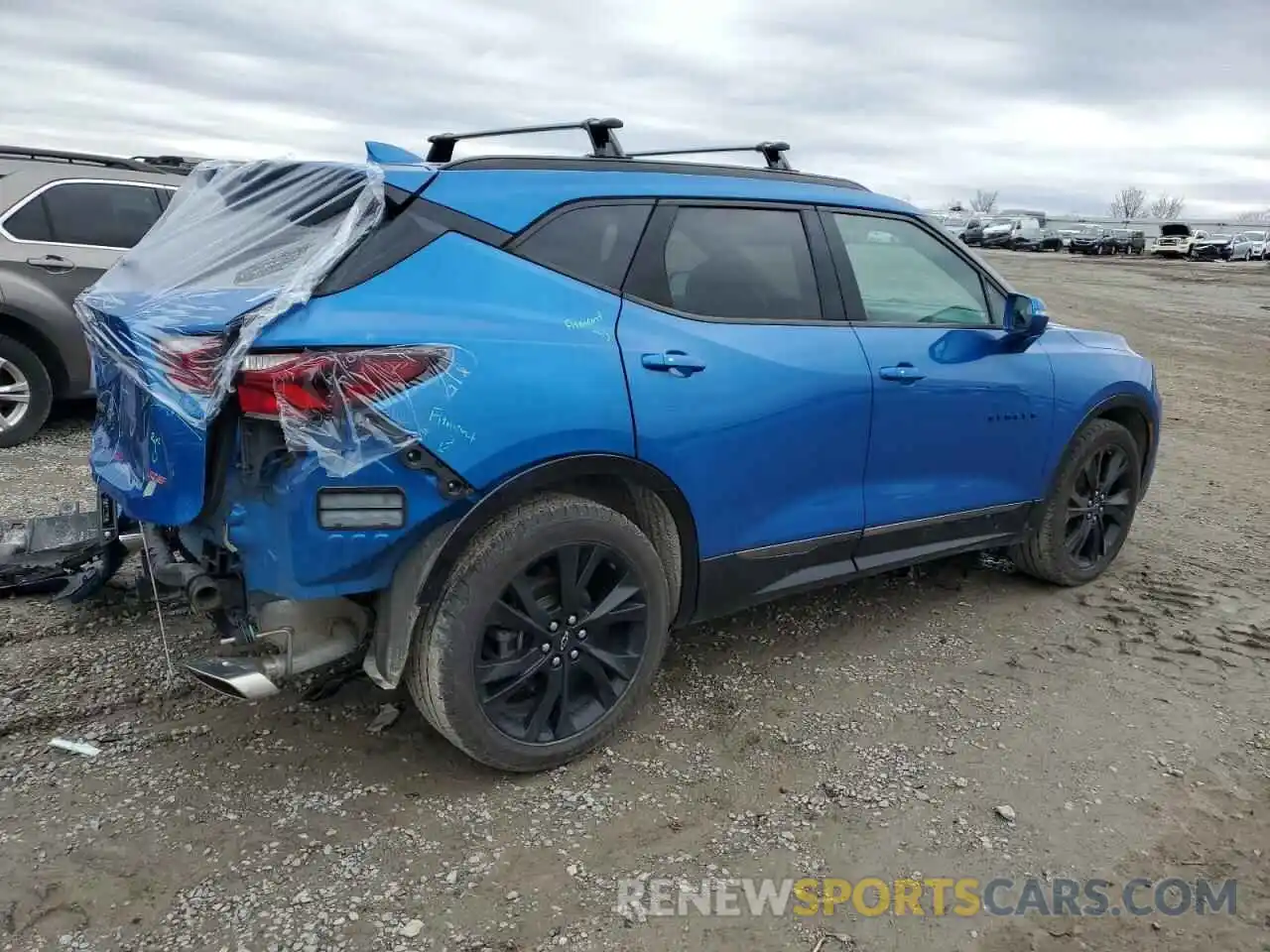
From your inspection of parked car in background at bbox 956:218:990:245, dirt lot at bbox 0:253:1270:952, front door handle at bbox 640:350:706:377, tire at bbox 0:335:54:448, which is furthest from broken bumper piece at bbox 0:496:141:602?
parked car in background at bbox 956:218:990:245

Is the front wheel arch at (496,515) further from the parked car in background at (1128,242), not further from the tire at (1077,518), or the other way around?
the parked car in background at (1128,242)

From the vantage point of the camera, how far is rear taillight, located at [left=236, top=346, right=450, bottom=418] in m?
2.41

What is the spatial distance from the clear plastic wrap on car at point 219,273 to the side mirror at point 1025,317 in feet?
8.80

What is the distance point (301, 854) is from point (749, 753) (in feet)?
4.58

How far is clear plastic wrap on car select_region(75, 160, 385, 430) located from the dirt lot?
1.16m

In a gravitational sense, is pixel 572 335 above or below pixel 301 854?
above

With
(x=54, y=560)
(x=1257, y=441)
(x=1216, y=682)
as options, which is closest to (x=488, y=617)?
(x=54, y=560)

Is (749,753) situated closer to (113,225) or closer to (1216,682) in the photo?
(1216,682)

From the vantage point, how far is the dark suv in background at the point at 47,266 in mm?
6215

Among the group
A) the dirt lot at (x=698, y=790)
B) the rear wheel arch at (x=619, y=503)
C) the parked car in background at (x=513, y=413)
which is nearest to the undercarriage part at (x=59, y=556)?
the dirt lot at (x=698, y=790)

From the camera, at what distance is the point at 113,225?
21.9 feet

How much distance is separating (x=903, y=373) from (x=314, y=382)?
2.18 metres

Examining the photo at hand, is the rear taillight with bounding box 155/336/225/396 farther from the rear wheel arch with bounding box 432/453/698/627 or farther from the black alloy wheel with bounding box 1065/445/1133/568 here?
the black alloy wheel with bounding box 1065/445/1133/568

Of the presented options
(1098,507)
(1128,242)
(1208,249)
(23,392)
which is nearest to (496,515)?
(1098,507)
